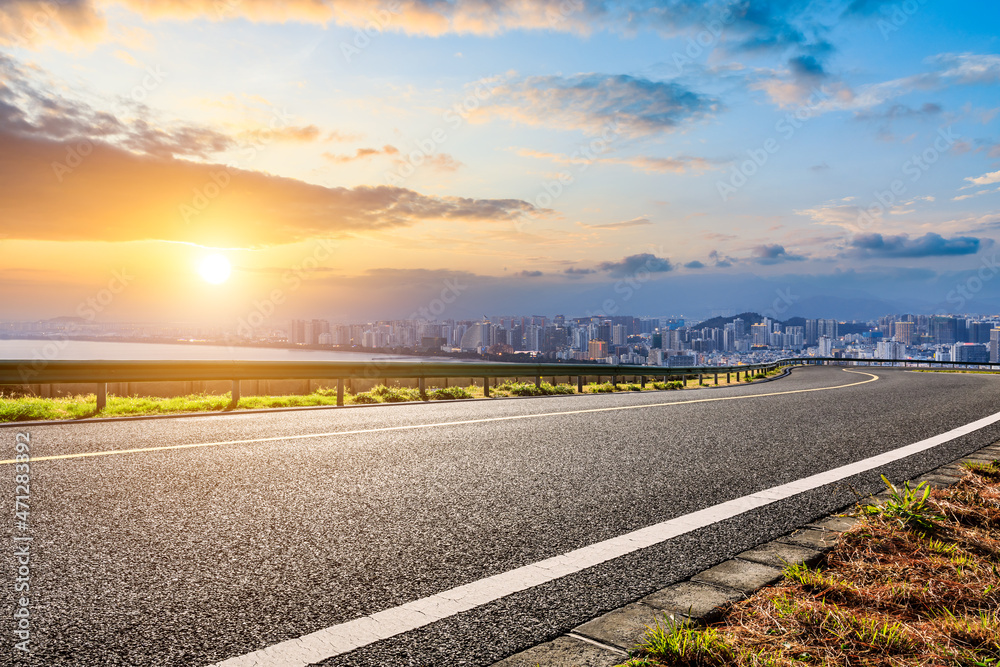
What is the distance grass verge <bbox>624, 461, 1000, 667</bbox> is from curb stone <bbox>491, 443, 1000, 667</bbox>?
0.22 feet

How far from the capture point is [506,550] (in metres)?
3.56

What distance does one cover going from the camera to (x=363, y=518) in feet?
13.5

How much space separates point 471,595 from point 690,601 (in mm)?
944

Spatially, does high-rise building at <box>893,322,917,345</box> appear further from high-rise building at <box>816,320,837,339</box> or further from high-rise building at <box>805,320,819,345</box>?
high-rise building at <box>805,320,819,345</box>

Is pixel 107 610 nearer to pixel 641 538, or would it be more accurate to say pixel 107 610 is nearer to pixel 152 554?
pixel 152 554

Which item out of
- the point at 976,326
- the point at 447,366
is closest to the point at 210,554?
the point at 447,366

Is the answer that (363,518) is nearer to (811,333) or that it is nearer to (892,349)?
(892,349)

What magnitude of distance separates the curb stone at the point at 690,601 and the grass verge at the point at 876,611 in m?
0.07

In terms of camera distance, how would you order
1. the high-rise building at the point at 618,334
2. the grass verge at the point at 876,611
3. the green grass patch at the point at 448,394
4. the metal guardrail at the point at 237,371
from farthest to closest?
the high-rise building at the point at 618,334 < the green grass patch at the point at 448,394 < the metal guardrail at the point at 237,371 < the grass verge at the point at 876,611

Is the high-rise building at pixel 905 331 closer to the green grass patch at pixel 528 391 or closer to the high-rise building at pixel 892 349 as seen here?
the high-rise building at pixel 892 349

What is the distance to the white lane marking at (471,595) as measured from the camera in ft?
7.70

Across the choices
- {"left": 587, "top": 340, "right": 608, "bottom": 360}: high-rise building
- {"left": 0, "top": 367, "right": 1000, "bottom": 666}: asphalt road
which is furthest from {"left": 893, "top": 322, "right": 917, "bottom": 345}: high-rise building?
{"left": 0, "top": 367, "right": 1000, "bottom": 666}: asphalt road

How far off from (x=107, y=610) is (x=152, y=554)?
710mm

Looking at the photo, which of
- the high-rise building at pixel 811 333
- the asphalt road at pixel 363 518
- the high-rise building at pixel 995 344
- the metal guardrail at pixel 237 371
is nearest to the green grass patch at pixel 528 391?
the metal guardrail at pixel 237 371
